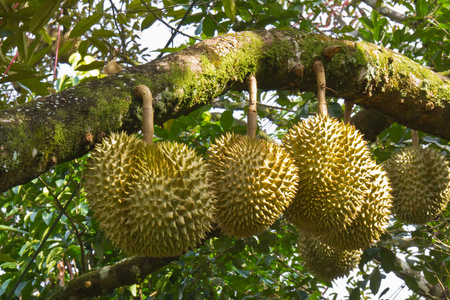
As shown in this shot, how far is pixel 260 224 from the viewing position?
1.47m

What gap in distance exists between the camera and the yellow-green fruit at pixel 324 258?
2.76m

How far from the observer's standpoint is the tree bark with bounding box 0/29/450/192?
1.17m

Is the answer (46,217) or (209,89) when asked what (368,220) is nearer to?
(209,89)

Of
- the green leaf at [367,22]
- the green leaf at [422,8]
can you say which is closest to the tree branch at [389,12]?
the green leaf at [422,8]

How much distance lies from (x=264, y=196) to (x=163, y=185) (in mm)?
360

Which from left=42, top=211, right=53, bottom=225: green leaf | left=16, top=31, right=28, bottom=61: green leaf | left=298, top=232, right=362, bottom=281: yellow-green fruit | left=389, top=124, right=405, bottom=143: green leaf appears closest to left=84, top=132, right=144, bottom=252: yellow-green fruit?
left=16, top=31, right=28, bottom=61: green leaf

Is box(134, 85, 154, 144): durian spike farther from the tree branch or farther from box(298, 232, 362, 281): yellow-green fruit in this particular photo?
the tree branch

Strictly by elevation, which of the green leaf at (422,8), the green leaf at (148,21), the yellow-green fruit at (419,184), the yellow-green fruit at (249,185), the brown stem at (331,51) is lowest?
the yellow-green fruit at (419,184)

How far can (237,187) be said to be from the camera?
4.70 ft

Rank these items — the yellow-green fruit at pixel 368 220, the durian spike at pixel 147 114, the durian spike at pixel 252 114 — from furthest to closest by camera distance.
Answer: the yellow-green fruit at pixel 368 220 → the durian spike at pixel 252 114 → the durian spike at pixel 147 114

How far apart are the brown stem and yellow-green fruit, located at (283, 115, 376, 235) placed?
0.35 meters

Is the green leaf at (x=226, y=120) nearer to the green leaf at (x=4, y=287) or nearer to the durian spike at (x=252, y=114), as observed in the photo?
the durian spike at (x=252, y=114)

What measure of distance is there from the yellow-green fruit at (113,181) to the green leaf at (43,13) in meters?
0.43

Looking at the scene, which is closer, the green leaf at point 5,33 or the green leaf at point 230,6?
the green leaf at point 5,33
